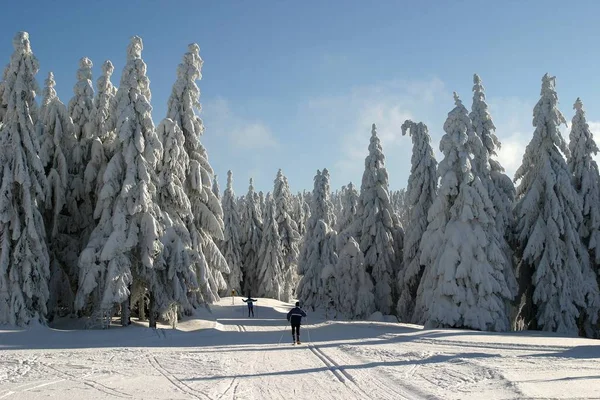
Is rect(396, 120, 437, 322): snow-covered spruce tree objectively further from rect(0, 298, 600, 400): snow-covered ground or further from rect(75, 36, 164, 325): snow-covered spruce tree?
rect(75, 36, 164, 325): snow-covered spruce tree

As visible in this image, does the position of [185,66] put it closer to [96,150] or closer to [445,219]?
[96,150]

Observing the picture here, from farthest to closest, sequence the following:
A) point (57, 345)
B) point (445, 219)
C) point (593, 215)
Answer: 1. point (593, 215)
2. point (445, 219)
3. point (57, 345)

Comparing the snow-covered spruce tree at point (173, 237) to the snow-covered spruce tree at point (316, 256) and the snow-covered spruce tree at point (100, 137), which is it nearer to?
the snow-covered spruce tree at point (100, 137)

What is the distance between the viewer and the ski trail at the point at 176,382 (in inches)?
376

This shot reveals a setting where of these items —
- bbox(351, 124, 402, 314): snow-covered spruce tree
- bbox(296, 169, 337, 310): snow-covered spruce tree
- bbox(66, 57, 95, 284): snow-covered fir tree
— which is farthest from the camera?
bbox(296, 169, 337, 310): snow-covered spruce tree

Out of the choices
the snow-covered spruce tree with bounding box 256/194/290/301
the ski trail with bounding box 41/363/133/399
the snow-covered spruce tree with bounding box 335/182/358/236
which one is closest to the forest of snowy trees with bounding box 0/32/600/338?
the snow-covered spruce tree with bounding box 335/182/358/236

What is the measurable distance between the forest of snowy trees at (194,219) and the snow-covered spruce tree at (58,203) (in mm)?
77

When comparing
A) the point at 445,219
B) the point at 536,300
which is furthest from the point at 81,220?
the point at 536,300

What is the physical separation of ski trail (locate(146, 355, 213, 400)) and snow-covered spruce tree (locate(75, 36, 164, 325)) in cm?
886

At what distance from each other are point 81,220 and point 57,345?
10779 millimetres

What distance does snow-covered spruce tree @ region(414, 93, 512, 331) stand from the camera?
25219 millimetres

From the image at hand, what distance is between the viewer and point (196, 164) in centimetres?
2966

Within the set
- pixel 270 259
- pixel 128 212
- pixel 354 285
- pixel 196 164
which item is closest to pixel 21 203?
pixel 128 212

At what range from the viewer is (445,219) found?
2827 centimetres
